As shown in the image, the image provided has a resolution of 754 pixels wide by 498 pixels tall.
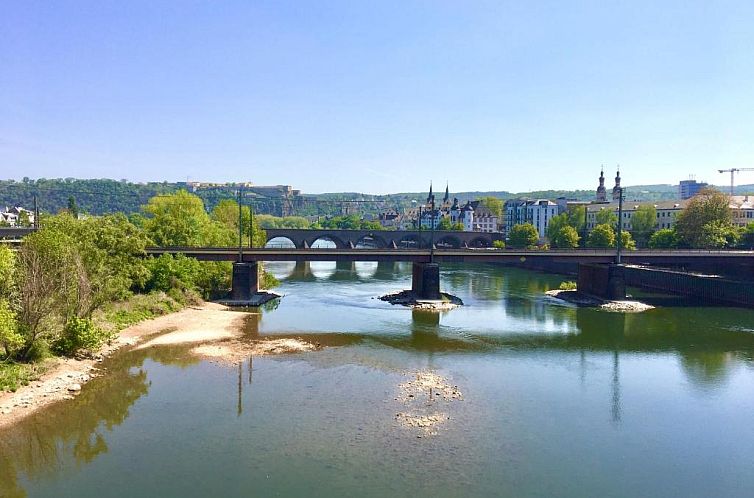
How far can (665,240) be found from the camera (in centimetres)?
10569

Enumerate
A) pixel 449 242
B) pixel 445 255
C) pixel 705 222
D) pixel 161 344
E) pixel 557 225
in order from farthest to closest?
pixel 449 242 → pixel 557 225 → pixel 705 222 → pixel 445 255 → pixel 161 344

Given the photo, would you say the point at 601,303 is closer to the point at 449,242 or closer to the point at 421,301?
the point at 421,301

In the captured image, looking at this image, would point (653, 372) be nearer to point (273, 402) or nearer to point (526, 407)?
point (526, 407)

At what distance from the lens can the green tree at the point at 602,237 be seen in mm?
111438

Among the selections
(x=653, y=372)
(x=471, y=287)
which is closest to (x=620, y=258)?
(x=471, y=287)

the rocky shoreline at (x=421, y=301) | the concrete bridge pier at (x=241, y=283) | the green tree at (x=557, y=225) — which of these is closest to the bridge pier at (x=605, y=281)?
the rocky shoreline at (x=421, y=301)

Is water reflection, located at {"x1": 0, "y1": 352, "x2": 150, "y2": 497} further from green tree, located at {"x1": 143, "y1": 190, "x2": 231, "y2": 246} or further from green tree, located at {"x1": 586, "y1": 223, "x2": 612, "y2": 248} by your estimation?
green tree, located at {"x1": 586, "y1": 223, "x2": 612, "y2": 248}

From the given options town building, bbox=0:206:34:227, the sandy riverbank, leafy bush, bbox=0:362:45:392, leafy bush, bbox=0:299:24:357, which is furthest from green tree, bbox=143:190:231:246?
town building, bbox=0:206:34:227

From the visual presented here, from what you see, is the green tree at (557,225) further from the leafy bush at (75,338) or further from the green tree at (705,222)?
the leafy bush at (75,338)

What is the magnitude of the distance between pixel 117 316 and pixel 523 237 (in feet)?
344

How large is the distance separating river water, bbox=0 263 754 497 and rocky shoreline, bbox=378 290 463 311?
13.5 m

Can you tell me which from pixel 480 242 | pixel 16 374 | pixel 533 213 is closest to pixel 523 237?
pixel 480 242

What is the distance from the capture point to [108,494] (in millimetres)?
21453

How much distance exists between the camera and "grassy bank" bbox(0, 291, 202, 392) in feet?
104
